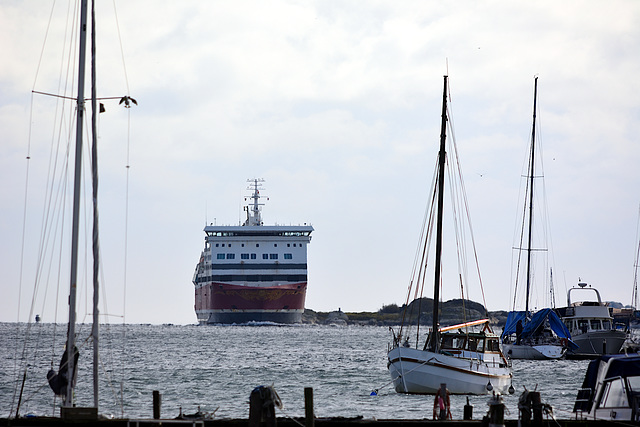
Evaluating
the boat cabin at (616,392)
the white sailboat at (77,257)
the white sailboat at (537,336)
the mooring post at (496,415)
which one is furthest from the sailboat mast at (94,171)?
the white sailboat at (537,336)

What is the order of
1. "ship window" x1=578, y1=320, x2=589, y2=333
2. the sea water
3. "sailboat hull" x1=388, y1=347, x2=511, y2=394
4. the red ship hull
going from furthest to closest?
the red ship hull → "ship window" x1=578, y1=320, x2=589, y2=333 → "sailboat hull" x1=388, y1=347, x2=511, y2=394 → the sea water

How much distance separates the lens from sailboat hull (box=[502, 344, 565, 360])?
52.9 meters

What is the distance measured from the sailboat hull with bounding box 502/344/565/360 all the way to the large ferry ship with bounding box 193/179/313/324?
236ft

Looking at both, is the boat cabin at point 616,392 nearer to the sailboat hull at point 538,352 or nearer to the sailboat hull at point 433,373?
the sailboat hull at point 433,373

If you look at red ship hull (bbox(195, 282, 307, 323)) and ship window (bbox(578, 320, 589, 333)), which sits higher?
red ship hull (bbox(195, 282, 307, 323))

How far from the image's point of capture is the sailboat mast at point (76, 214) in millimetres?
18641

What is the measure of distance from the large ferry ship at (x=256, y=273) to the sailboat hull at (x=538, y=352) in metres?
71.8

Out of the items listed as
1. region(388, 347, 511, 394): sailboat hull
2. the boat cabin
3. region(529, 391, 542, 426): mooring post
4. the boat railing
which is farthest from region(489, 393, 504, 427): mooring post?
region(388, 347, 511, 394): sailboat hull

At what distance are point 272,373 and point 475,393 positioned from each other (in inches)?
654

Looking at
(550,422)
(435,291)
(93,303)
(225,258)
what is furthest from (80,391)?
(225,258)

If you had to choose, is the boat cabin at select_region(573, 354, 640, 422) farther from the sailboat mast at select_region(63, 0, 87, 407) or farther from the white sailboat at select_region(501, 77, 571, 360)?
the white sailboat at select_region(501, 77, 571, 360)

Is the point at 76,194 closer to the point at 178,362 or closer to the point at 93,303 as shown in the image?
the point at 93,303

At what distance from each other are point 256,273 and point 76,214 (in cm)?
10575

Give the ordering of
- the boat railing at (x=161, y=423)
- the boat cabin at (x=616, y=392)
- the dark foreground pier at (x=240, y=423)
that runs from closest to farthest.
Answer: the boat railing at (x=161, y=423) → the dark foreground pier at (x=240, y=423) → the boat cabin at (x=616, y=392)
